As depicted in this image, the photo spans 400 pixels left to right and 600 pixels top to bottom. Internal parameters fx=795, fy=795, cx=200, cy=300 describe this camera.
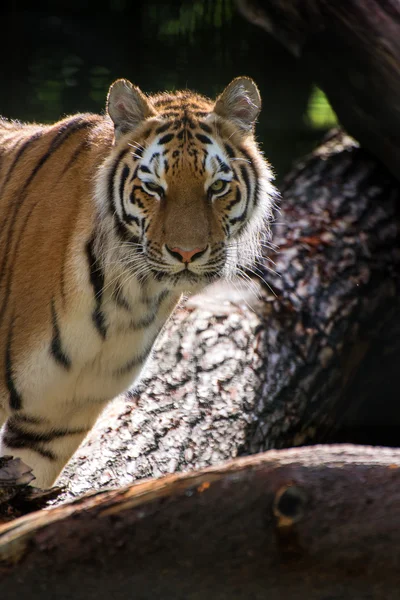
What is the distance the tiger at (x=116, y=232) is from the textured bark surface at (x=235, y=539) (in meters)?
0.78

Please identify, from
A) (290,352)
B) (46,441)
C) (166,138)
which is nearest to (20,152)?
(166,138)

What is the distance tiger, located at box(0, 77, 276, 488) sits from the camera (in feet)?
5.71

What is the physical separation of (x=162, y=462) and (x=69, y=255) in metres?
0.61

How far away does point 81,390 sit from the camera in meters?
2.00

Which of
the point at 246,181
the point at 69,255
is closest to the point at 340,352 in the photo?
the point at 246,181

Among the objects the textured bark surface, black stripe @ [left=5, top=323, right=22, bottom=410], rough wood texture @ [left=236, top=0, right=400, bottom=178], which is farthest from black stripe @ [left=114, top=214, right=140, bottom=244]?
rough wood texture @ [left=236, top=0, right=400, bottom=178]

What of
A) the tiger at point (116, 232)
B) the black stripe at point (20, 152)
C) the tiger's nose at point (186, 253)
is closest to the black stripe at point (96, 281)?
the tiger at point (116, 232)

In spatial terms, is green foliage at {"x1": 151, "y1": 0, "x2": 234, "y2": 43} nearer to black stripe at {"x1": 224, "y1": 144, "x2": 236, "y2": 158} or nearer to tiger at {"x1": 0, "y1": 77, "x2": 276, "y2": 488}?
tiger at {"x1": 0, "y1": 77, "x2": 276, "y2": 488}

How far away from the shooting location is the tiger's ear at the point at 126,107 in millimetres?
1785

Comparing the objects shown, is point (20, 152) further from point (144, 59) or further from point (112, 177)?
point (144, 59)

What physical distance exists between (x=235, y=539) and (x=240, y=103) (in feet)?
3.92

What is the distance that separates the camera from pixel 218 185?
1.77 metres

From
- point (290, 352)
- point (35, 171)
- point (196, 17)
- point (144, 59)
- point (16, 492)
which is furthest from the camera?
point (144, 59)

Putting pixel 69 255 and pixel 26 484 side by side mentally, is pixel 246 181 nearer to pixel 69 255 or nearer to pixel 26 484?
pixel 69 255
